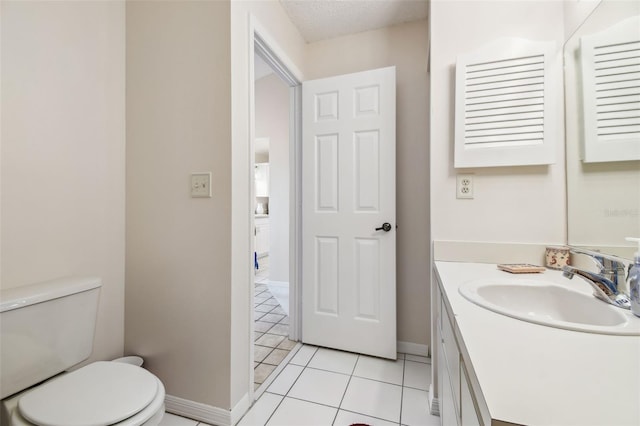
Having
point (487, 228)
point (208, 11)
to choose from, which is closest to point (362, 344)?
point (487, 228)

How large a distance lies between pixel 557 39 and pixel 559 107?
12.7 inches

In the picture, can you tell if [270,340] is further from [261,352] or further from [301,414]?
[301,414]

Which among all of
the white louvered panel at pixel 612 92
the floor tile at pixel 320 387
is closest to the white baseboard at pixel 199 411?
the floor tile at pixel 320 387

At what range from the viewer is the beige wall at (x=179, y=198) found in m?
1.36

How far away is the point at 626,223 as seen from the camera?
→ 2.92ft

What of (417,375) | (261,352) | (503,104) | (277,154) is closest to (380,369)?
(417,375)

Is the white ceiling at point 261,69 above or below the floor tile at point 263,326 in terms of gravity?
above

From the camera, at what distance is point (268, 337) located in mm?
2285

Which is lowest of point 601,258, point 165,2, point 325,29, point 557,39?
point 601,258

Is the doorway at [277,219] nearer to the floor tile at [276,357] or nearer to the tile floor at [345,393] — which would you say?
the floor tile at [276,357]

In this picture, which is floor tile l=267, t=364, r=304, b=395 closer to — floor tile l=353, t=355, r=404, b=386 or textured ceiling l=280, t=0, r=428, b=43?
floor tile l=353, t=355, r=404, b=386

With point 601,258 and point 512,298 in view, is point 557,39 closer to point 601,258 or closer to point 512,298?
point 601,258

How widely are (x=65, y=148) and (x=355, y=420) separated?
1889mm

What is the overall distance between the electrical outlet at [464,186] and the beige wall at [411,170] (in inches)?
22.4
